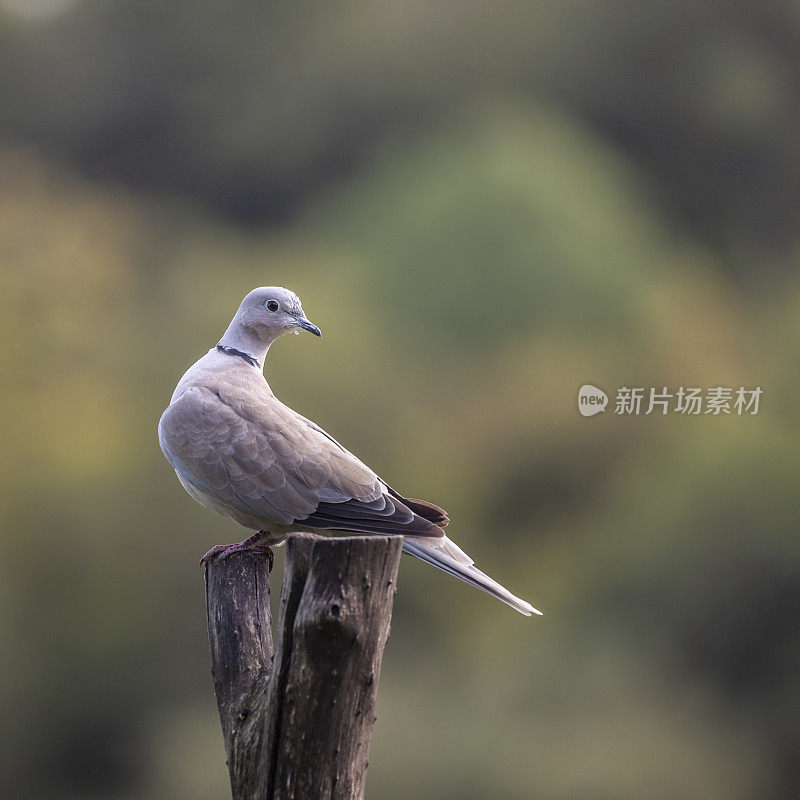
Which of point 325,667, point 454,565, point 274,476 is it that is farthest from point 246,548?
point 325,667

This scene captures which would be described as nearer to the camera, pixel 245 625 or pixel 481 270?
pixel 245 625

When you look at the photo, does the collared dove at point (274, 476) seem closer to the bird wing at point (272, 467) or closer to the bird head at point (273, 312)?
the bird wing at point (272, 467)

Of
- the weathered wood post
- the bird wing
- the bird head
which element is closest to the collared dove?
the bird wing

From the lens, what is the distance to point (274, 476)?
99.9 inches

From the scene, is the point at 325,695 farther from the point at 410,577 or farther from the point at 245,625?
the point at 410,577

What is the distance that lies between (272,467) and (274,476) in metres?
0.03

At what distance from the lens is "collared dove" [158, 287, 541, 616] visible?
Answer: 244 cm

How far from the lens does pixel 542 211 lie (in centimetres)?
689

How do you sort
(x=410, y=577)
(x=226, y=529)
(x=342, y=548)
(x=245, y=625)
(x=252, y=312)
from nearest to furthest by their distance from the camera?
(x=342, y=548) → (x=245, y=625) → (x=252, y=312) → (x=226, y=529) → (x=410, y=577)

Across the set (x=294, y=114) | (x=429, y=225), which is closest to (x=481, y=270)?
(x=429, y=225)

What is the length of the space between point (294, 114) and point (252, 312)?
4.99 metres

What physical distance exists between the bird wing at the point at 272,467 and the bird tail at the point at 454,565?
0.03 metres

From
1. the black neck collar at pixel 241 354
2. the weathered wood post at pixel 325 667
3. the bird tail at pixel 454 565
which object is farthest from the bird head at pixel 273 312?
the weathered wood post at pixel 325 667

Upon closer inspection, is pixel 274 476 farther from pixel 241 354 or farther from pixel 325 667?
pixel 325 667
